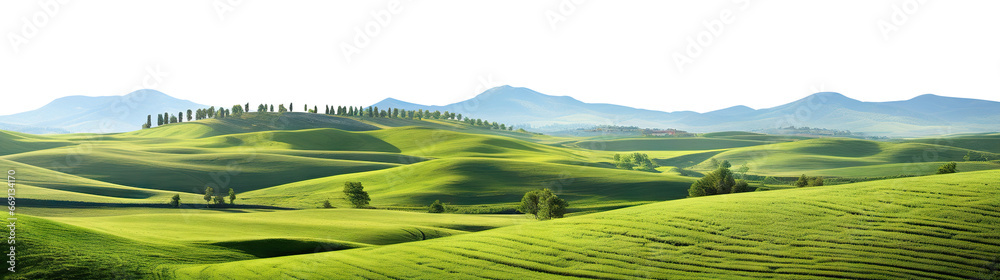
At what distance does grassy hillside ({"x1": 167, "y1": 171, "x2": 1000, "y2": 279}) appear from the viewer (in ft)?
62.6

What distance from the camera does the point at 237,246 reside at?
3028 centimetres

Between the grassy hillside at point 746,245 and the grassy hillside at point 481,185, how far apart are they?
48828 millimetres

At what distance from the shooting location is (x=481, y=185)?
84.9m

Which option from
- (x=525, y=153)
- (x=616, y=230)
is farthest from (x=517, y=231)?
(x=525, y=153)

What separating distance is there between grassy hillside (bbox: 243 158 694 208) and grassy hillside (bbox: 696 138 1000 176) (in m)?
51.4

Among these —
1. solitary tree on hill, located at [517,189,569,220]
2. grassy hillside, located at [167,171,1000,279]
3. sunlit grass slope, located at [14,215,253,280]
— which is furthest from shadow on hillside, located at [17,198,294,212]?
grassy hillside, located at [167,171,1000,279]

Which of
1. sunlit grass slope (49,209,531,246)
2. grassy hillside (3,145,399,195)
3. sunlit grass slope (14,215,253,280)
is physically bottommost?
grassy hillside (3,145,399,195)

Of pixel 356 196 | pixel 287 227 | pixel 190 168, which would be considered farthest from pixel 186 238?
pixel 190 168

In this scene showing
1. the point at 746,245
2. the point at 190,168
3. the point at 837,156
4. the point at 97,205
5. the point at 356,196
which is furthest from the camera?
the point at 837,156

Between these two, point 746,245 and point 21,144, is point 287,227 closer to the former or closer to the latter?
point 746,245

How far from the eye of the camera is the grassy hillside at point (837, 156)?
12294cm

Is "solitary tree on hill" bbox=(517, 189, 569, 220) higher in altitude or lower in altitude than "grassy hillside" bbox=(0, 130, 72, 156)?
higher

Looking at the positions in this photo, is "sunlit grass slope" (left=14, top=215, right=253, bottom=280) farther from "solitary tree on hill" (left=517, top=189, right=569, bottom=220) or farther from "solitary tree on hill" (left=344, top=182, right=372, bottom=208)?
"solitary tree on hill" (left=344, top=182, right=372, bottom=208)

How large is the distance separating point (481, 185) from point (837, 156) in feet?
381
